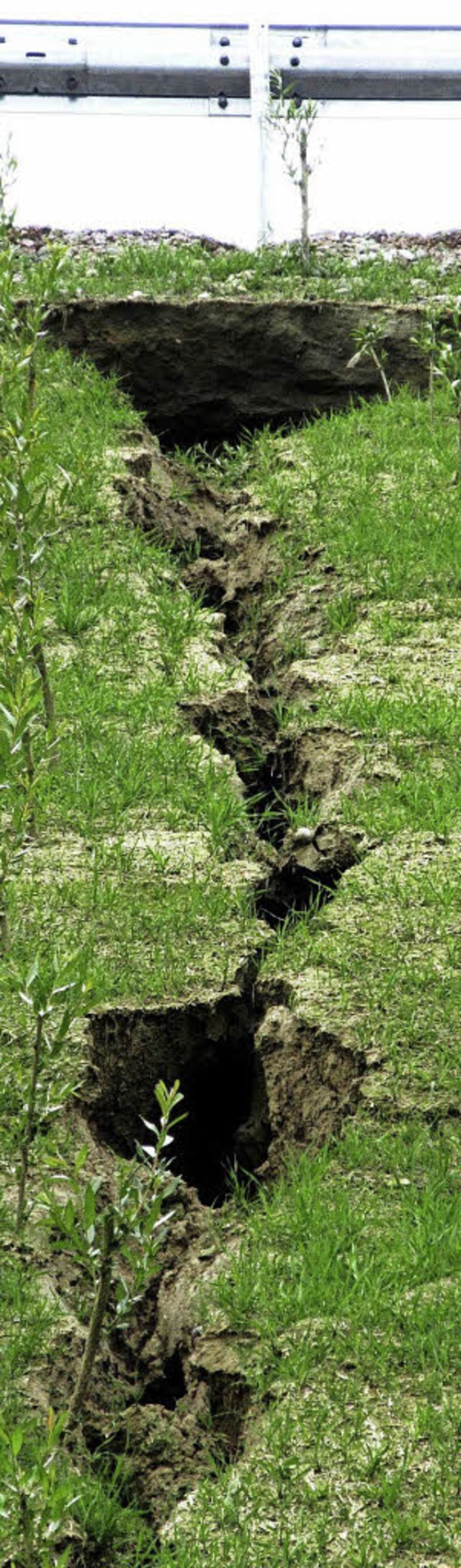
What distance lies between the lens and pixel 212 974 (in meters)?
3.35

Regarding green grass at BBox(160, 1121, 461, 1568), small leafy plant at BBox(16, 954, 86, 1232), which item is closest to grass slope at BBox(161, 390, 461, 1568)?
green grass at BBox(160, 1121, 461, 1568)

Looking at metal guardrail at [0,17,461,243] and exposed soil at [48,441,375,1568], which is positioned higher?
metal guardrail at [0,17,461,243]

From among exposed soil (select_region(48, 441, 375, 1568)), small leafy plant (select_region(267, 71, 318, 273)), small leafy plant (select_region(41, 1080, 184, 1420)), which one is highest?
small leafy plant (select_region(267, 71, 318, 273))

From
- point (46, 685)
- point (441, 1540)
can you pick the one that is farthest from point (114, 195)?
point (441, 1540)

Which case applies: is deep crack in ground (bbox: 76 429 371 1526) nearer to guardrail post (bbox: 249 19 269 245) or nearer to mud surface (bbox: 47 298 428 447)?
mud surface (bbox: 47 298 428 447)

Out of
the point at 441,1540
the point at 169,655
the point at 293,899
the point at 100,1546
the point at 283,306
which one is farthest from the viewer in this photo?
the point at 283,306

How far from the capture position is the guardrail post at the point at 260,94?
8.42 meters

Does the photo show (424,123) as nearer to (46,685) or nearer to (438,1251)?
(46,685)

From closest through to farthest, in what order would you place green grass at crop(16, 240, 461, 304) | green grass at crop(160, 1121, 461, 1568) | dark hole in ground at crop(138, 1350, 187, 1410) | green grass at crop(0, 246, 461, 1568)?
Result: green grass at crop(160, 1121, 461, 1568) < green grass at crop(0, 246, 461, 1568) < dark hole in ground at crop(138, 1350, 187, 1410) < green grass at crop(16, 240, 461, 304)

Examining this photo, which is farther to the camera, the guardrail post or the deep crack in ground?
the guardrail post

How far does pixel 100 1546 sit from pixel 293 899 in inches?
71.2

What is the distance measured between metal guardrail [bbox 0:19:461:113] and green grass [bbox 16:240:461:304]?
1133mm

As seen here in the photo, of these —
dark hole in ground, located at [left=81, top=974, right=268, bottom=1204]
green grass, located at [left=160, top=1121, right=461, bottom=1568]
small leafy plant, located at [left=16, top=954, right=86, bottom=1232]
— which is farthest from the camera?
dark hole in ground, located at [left=81, top=974, right=268, bottom=1204]

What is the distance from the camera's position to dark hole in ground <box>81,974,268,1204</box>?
3152 mm
